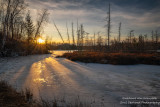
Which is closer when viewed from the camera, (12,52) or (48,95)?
(48,95)

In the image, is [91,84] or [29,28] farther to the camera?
[29,28]

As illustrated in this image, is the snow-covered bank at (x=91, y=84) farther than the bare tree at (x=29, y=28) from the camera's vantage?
No

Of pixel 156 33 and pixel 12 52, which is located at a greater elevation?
pixel 156 33

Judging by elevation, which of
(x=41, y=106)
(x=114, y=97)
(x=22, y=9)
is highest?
(x=22, y=9)

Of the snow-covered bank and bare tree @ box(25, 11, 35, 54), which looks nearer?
the snow-covered bank

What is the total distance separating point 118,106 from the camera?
2.77 metres

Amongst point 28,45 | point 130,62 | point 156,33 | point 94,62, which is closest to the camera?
point 130,62

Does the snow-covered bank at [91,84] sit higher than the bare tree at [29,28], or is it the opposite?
the bare tree at [29,28]

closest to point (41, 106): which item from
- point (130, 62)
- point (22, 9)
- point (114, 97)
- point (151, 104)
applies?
point (114, 97)

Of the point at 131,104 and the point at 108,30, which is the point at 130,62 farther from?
the point at 108,30

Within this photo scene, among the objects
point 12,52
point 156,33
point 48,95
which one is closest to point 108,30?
point 48,95

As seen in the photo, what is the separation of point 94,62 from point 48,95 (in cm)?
846

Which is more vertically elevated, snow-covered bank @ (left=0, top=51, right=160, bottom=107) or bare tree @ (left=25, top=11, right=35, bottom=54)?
bare tree @ (left=25, top=11, right=35, bottom=54)

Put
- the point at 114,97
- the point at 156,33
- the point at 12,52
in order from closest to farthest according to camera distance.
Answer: the point at 114,97 → the point at 12,52 → the point at 156,33
